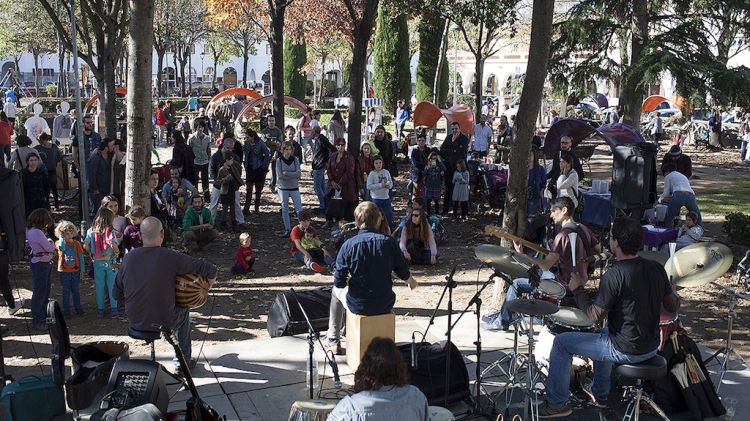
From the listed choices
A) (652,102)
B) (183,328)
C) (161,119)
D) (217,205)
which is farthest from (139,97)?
(652,102)

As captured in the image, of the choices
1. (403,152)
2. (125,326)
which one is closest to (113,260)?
(125,326)

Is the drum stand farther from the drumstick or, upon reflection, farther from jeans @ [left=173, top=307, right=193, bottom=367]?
jeans @ [left=173, top=307, right=193, bottom=367]

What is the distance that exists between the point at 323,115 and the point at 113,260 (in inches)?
1181

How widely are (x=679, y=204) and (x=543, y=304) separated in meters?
7.37

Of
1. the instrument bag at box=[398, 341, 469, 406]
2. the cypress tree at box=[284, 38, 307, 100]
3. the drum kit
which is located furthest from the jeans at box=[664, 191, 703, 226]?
the cypress tree at box=[284, 38, 307, 100]

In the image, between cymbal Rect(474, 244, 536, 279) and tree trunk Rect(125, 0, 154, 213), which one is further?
tree trunk Rect(125, 0, 154, 213)

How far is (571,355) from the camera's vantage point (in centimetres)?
589

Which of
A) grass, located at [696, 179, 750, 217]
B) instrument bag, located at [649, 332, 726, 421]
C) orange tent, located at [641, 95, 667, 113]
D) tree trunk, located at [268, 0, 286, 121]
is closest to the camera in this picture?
instrument bag, located at [649, 332, 726, 421]

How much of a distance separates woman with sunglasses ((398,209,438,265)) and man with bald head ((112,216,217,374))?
5.59 m

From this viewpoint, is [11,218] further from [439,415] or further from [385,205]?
[385,205]

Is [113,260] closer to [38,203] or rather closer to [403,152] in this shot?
[38,203]

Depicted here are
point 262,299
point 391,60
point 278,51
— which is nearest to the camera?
point 262,299

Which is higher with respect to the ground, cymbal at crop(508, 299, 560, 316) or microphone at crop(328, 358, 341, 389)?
cymbal at crop(508, 299, 560, 316)

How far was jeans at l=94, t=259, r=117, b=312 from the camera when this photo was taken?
871 cm
